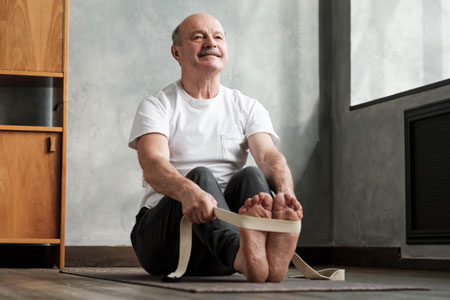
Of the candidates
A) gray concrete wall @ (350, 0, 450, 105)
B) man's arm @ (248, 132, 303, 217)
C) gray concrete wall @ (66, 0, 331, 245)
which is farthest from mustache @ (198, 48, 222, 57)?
gray concrete wall @ (66, 0, 331, 245)

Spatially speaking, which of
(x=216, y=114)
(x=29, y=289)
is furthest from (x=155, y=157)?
(x=29, y=289)

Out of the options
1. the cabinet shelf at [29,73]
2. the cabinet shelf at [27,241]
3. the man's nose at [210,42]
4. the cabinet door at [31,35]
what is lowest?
the cabinet shelf at [27,241]

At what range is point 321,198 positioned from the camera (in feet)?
13.8

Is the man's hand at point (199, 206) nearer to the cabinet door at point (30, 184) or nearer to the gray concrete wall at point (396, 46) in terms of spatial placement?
the cabinet door at point (30, 184)

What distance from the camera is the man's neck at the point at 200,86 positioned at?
2.21 m

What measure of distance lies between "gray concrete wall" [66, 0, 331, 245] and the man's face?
174cm

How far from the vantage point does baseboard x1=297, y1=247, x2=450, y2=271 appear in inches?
128

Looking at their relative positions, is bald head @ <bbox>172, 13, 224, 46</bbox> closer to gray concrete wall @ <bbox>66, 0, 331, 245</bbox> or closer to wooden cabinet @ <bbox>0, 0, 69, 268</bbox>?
wooden cabinet @ <bbox>0, 0, 69, 268</bbox>

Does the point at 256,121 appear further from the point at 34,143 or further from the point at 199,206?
the point at 34,143

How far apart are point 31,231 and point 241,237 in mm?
1925

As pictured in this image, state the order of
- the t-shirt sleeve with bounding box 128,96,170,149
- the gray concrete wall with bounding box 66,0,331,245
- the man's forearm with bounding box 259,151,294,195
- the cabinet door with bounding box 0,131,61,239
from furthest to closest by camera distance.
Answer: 1. the gray concrete wall with bounding box 66,0,331,245
2. the cabinet door with bounding box 0,131,61,239
3. the t-shirt sleeve with bounding box 128,96,170,149
4. the man's forearm with bounding box 259,151,294,195

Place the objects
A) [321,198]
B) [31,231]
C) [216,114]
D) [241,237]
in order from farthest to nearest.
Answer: [321,198]
[31,231]
[216,114]
[241,237]

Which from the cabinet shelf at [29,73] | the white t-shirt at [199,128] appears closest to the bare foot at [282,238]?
the white t-shirt at [199,128]

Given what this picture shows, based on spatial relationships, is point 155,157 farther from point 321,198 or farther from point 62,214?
point 321,198
